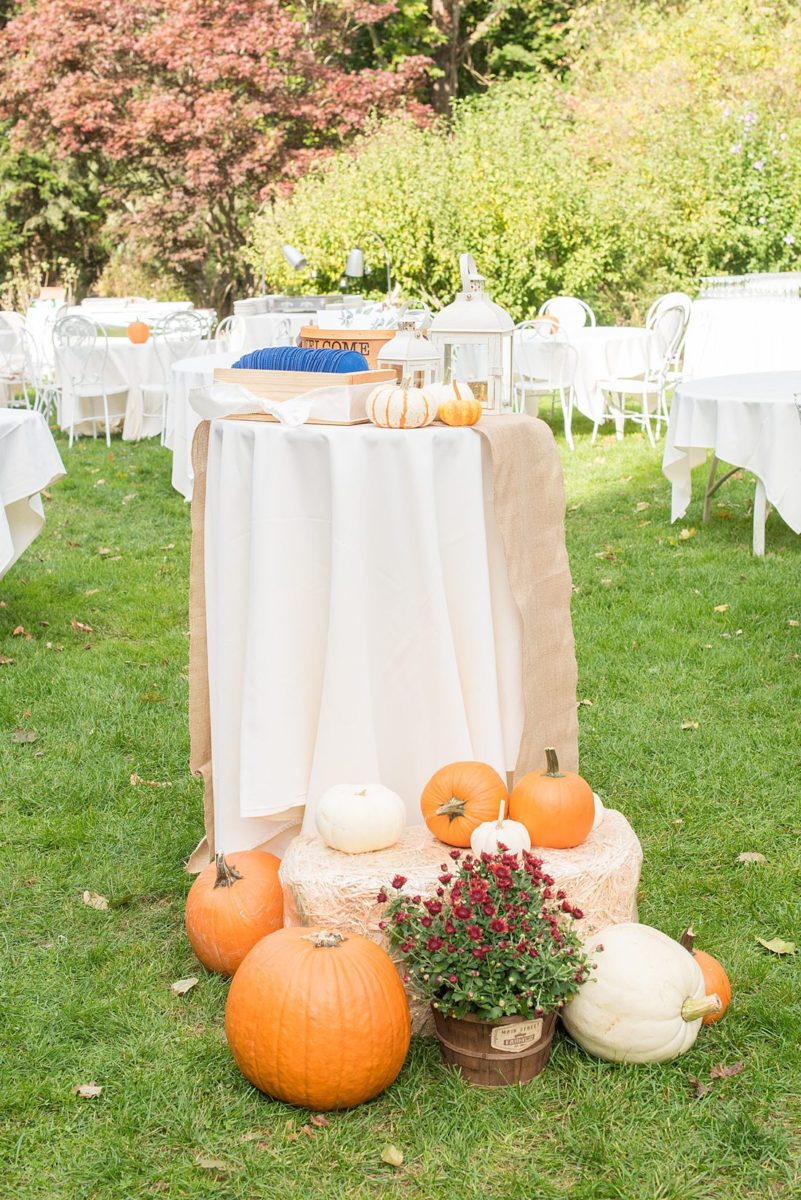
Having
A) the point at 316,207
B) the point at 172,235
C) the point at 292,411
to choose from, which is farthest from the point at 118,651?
the point at 172,235

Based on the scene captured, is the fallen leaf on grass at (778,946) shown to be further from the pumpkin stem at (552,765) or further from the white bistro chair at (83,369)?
the white bistro chair at (83,369)

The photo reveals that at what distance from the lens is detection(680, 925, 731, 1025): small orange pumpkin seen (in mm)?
2299

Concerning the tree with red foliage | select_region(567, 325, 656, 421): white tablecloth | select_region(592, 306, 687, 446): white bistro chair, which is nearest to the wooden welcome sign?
select_region(592, 306, 687, 446): white bistro chair

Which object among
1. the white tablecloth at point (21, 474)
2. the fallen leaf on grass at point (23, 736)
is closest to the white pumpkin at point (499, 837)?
the fallen leaf on grass at point (23, 736)

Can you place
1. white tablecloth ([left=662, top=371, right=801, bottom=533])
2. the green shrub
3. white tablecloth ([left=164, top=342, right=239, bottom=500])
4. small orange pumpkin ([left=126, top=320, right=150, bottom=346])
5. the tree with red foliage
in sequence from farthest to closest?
the tree with red foliage, the green shrub, small orange pumpkin ([left=126, top=320, right=150, bottom=346]), white tablecloth ([left=164, top=342, right=239, bottom=500]), white tablecloth ([left=662, top=371, right=801, bottom=533])

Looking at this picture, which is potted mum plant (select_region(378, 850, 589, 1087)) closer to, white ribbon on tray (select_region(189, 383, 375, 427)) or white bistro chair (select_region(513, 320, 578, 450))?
white ribbon on tray (select_region(189, 383, 375, 427))

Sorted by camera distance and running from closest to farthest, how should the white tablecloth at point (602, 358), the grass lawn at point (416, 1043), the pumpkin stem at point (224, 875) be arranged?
1. the grass lawn at point (416, 1043)
2. the pumpkin stem at point (224, 875)
3. the white tablecloth at point (602, 358)

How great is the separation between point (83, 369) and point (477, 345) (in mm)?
7290

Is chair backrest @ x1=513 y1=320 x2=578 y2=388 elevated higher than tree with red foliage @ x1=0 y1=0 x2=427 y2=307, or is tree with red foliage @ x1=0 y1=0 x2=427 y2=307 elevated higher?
tree with red foliage @ x1=0 y1=0 x2=427 y2=307

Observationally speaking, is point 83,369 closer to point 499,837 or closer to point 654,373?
point 654,373

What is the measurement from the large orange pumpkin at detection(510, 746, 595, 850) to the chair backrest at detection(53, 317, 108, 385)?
7661 mm

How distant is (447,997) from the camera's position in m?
2.12

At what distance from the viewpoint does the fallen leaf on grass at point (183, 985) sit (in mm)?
2484

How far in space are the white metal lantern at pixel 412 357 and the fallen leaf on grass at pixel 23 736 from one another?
1.82 m
